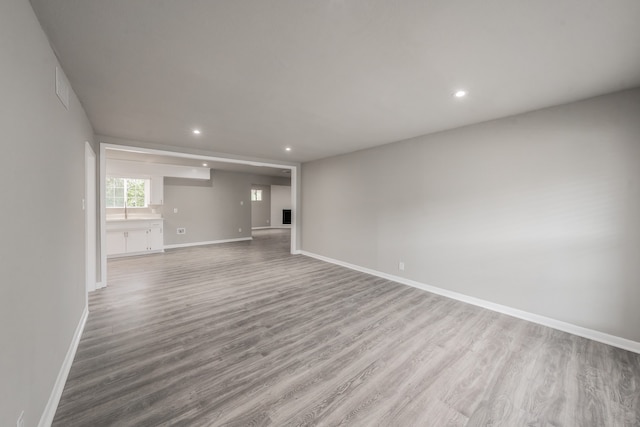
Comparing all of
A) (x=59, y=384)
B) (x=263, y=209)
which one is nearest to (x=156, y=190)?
(x=263, y=209)

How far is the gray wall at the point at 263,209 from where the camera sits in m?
11.5

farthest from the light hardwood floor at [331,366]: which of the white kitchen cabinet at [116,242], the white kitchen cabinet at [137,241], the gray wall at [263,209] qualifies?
the gray wall at [263,209]

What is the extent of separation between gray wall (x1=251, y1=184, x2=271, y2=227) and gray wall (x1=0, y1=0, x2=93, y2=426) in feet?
31.0

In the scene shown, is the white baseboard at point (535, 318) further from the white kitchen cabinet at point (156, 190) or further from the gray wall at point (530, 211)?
the white kitchen cabinet at point (156, 190)

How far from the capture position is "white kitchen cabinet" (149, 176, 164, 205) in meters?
6.54

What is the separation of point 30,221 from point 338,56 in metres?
2.20

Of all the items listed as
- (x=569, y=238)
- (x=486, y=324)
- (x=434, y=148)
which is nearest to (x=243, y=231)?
(x=434, y=148)

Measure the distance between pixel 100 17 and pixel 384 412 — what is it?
3.06 meters

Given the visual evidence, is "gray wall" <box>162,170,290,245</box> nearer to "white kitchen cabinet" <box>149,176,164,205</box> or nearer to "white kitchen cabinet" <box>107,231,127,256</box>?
"white kitchen cabinet" <box>149,176,164,205</box>

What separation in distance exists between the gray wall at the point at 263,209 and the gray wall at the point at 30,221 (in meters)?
9.44

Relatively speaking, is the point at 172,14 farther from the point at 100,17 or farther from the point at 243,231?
the point at 243,231

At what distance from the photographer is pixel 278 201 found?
1220cm

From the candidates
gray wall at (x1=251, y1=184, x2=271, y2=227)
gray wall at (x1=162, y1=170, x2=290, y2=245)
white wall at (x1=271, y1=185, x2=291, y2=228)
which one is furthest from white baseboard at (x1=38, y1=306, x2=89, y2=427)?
white wall at (x1=271, y1=185, x2=291, y2=228)

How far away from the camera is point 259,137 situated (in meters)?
4.09
